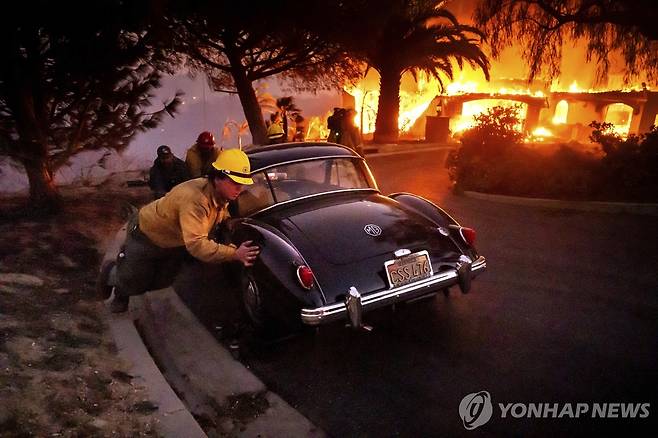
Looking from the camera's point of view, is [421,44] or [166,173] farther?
[421,44]

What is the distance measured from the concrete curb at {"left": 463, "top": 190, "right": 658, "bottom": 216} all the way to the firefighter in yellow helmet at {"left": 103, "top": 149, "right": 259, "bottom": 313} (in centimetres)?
654

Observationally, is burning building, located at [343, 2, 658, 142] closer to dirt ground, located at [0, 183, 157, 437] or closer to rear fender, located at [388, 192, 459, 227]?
rear fender, located at [388, 192, 459, 227]

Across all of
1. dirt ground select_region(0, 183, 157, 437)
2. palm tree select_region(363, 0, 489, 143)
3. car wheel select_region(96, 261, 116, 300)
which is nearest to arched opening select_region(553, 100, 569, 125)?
palm tree select_region(363, 0, 489, 143)

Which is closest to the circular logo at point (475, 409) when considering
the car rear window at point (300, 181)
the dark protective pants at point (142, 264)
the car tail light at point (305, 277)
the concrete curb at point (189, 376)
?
the concrete curb at point (189, 376)

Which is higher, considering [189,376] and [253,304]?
[253,304]

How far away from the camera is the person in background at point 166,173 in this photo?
673cm

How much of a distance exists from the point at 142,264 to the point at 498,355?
3346 mm

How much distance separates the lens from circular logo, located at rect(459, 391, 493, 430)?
3225 mm

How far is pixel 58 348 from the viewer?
3682 millimetres

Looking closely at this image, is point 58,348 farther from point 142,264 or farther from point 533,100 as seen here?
point 533,100

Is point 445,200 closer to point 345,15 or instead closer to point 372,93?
point 345,15

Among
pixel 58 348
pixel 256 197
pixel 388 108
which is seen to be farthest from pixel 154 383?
pixel 388 108

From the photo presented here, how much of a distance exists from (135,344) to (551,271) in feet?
16.0

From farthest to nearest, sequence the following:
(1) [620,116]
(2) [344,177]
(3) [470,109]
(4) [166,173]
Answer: (3) [470,109] < (1) [620,116] < (4) [166,173] < (2) [344,177]
